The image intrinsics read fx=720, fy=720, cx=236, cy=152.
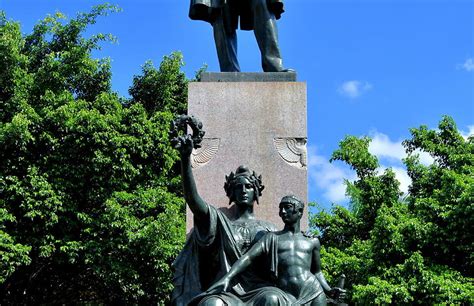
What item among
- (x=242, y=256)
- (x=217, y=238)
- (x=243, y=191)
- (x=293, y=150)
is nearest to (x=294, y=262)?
(x=242, y=256)

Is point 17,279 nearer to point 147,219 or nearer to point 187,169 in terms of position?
point 147,219

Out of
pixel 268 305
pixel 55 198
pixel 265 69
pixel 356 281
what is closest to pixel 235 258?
pixel 268 305

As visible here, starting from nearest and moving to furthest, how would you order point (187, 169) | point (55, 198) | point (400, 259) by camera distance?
point (187, 169), point (55, 198), point (400, 259)

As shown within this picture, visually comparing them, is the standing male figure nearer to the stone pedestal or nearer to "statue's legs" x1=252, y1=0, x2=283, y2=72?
"statue's legs" x1=252, y1=0, x2=283, y2=72

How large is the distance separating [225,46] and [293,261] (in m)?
2.96

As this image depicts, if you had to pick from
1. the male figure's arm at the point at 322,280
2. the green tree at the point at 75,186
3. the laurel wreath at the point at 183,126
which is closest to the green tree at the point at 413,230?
the green tree at the point at 75,186

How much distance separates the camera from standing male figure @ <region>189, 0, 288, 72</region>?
26.3 ft

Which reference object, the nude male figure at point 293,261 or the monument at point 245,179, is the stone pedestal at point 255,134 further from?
the nude male figure at point 293,261

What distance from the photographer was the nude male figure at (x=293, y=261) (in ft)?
19.8

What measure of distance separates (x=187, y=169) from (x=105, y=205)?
1178 centimetres

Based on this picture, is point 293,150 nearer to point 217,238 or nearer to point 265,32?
point 217,238

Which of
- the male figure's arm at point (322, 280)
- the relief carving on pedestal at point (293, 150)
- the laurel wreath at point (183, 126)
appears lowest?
the male figure's arm at point (322, 280)

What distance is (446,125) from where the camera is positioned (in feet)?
73.4

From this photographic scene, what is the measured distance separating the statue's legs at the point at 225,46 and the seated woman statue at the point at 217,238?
5.51 ft
